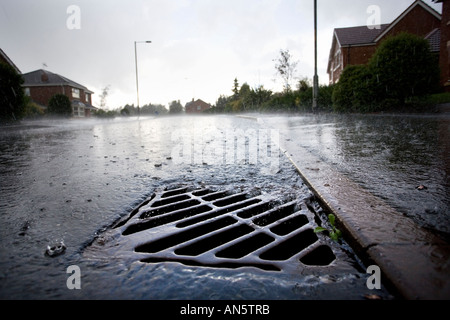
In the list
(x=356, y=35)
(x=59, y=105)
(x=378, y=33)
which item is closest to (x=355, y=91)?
(x=378, y=33)

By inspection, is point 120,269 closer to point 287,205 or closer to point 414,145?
point 287,205

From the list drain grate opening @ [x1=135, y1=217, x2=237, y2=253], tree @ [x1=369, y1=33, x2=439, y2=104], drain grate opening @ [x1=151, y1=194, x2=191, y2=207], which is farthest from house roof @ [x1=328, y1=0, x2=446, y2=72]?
drain grate opening @ [x1=135, y1=217, x2=237, y2=253]

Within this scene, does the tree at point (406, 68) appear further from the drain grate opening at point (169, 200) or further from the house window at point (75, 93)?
the house window at point (75, 93)

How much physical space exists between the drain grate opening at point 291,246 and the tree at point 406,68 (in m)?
12.5

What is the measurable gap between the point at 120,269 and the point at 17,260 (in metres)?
0.49

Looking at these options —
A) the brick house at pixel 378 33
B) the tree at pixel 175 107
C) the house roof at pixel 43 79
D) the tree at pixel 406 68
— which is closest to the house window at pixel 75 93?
the house roof at pixel 43 79

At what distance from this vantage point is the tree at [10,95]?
1266 cm

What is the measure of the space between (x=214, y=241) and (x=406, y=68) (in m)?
13.0

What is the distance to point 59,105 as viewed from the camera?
27703 mm

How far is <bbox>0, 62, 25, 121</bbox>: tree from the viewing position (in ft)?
41.5

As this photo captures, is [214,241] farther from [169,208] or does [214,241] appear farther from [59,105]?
[59,105]

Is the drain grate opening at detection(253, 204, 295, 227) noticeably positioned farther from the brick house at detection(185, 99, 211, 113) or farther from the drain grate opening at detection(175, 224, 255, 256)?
the brick house at detection(185, 99, 211, 113)

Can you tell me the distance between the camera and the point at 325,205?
176 cm
